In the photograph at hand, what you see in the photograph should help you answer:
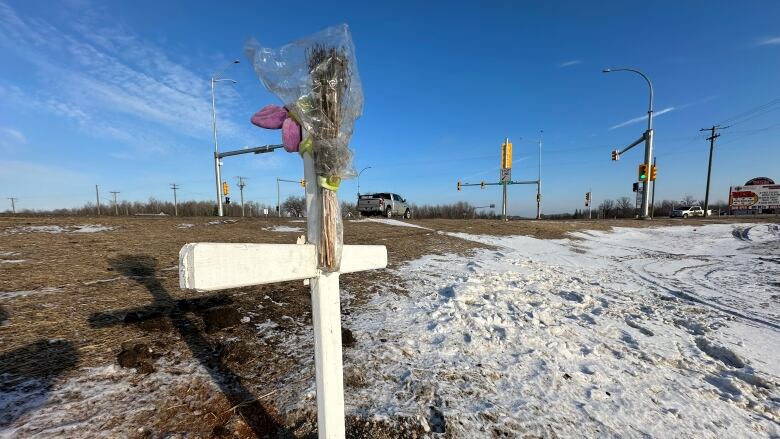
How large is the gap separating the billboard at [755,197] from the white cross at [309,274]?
65915mm

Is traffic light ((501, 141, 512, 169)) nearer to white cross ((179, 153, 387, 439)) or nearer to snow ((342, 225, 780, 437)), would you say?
snow ((342, 225, 780, 437))

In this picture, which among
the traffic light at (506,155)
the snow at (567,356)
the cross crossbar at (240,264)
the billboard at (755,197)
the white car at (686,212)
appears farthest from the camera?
the billboard at (755,197)

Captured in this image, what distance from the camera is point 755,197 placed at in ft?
147

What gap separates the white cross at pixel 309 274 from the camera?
1.14 m

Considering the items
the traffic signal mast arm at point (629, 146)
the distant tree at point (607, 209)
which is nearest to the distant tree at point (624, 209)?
the distant tree at point (607, 209)

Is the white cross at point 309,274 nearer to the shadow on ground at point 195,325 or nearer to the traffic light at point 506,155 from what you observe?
the shadow on ground at point 195,325

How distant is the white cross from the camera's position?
1.14 meters

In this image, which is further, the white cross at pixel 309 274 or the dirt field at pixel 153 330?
the dirt field at pixel 153 330

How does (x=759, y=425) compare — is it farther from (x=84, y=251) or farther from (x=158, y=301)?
(x=84, y=251)

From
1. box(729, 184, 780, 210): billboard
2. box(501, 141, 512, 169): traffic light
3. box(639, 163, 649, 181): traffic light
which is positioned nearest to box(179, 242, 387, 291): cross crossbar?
box(501, 141, 512, 169): traffic light

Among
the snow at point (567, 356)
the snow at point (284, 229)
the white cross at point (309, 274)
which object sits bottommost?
the snow at point (567, 356)

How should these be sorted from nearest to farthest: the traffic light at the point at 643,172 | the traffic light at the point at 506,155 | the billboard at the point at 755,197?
the traffic light at the point at 643,172
the traffic light at the point at 506,155
the billboard at the point at 755,197

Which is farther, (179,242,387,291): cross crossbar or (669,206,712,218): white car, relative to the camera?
(669,206,712,218): white car

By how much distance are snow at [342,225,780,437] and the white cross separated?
0.82m
